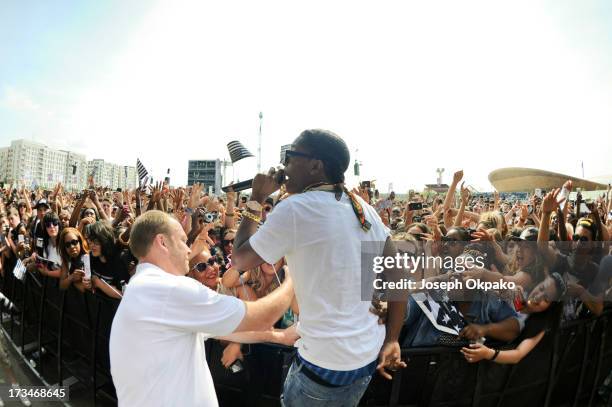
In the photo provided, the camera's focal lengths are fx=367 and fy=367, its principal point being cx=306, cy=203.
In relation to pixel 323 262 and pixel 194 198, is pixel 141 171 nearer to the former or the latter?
pixel 194 198

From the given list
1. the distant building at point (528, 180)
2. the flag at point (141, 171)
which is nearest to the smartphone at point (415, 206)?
the flag at point (141, 171)

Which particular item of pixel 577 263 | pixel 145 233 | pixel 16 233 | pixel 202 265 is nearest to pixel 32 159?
pixel 16 233

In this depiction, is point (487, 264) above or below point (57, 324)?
above

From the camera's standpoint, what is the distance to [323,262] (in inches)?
62.0

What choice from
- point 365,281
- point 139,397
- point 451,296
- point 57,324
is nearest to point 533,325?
point 451,296

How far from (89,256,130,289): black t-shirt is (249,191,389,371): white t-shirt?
3.11 meters

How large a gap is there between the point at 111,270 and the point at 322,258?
342 cm

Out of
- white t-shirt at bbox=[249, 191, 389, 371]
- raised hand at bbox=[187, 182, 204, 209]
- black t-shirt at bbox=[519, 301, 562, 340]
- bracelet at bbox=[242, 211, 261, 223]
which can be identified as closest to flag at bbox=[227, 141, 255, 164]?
raised hand at bbox=[187, 182, 204, 209]

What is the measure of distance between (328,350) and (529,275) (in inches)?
94.8

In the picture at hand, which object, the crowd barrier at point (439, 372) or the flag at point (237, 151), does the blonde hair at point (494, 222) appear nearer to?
the crowd barrier at point (439, 372)

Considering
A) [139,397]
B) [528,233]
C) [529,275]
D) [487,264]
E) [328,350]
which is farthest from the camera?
[528,233]

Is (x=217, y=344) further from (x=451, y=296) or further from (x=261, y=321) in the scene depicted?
(x=451, y=296)

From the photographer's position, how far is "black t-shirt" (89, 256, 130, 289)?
4008 millimetres

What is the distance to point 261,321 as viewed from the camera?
1.64 metres
